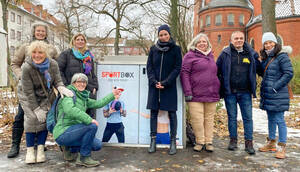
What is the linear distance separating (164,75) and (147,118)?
0.93 meters

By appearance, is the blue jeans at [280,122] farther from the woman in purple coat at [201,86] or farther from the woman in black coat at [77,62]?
the woman in black coat at [77,62]

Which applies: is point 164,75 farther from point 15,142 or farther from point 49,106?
point 15,142

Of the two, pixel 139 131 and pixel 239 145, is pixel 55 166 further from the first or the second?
pixel 239 145

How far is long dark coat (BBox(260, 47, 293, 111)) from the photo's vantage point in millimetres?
3973

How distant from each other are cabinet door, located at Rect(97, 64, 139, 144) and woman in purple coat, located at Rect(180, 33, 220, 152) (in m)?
0.92

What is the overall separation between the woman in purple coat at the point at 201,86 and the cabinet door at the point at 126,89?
921 millimetres

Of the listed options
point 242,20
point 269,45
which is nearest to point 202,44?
point 269,45

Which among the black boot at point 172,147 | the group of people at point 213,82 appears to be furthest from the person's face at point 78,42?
the black boot at point 172,147

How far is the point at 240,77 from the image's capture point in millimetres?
4184

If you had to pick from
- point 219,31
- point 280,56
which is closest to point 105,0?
point 280,56

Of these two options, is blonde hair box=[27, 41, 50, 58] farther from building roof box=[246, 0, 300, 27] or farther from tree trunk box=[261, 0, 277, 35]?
building roof box=[246, 0, 300, 27]

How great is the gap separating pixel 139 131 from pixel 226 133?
2380 millimetres

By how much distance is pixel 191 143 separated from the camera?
4602 millimetres

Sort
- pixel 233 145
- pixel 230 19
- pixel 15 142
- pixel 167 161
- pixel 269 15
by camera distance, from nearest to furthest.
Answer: pixel 167 161, pixel 15 142, pixel 233 145, pixel 269 15, pixel 230 19
